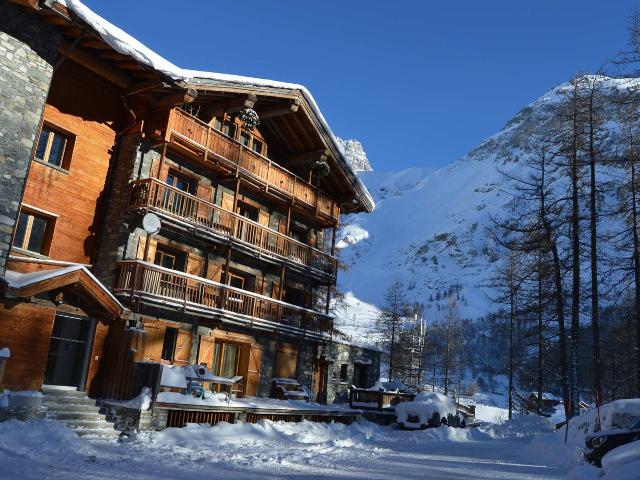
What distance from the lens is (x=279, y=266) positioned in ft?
77.9

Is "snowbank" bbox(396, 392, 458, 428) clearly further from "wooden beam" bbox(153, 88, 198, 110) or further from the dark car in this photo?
"wooden beam" bbox(153, 88, 198, 110)

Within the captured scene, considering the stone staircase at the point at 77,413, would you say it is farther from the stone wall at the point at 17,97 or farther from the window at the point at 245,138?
the window at the point at 245,138

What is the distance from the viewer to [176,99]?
18.0 meters

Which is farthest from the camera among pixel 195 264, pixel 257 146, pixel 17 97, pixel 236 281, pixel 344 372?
pixel 344 372

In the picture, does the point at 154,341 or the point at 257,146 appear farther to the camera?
the point at 257,146

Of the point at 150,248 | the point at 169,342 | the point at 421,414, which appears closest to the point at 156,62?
the point at 150,248

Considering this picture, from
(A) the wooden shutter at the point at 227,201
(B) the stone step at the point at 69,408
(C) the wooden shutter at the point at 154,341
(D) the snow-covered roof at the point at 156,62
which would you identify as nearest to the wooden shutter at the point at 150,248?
(C) the wooden shutter at the point at 154,341

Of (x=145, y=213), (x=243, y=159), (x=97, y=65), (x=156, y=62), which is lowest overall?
(x=145, y=213)

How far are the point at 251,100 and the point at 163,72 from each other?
15.7 feet

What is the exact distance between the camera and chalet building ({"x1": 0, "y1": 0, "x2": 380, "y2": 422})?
1392 cm

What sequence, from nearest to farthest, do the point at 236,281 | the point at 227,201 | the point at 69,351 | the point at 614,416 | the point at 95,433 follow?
1. the point at 95,433
2. the point at 614,416
3. the point at 69,351
4. the point at 227,201
5. the point at 236,281

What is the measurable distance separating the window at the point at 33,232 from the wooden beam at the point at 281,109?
10.1m

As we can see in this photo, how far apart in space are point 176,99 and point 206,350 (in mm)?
8904

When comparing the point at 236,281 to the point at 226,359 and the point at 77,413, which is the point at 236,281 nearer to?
the point at 226,359
